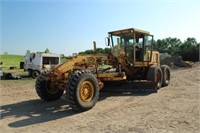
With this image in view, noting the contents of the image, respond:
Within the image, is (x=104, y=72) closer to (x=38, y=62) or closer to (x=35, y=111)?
(x=35, y=111)

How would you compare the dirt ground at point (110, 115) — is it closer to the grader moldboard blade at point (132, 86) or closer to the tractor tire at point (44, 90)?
the tractor tire at point (44, 90)

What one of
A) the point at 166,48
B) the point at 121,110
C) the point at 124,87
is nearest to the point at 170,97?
the point at 124,87

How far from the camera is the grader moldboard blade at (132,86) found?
33.5ft

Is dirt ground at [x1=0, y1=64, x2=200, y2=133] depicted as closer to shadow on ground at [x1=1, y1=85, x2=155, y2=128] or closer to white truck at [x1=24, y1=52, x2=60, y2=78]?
shadow on ground at [x1=1, y1=85, x2=155, y2=128]

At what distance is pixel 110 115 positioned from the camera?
6.66 meters

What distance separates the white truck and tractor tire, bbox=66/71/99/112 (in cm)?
1288

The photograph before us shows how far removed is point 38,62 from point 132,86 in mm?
11907

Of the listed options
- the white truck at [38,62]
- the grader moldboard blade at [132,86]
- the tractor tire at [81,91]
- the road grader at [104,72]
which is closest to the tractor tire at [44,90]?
the road grader at [104,72]

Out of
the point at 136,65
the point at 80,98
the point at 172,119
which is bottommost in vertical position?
the point at 172,119

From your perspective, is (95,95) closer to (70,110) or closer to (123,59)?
(70,110)

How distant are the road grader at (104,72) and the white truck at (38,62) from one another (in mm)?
10404

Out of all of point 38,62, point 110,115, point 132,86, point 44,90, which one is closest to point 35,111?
point 44,90

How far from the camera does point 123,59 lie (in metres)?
10.5

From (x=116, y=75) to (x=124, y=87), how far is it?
3.13 feet
